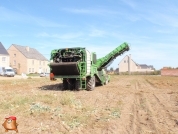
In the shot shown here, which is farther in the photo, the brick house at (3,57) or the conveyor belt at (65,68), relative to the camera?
the brick house at (3,57)

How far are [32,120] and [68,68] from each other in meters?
8.59

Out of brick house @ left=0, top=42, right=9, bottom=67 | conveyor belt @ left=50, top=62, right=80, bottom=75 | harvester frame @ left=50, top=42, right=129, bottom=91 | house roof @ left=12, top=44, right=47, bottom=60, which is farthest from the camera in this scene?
house roof @ left=12, top=44, right=47, bottom=60

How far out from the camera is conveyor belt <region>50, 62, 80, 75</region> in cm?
1552

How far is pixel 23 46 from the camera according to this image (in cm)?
7369

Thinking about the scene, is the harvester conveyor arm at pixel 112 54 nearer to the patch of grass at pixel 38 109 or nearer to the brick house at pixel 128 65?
the patch of grass at pixel 38 109

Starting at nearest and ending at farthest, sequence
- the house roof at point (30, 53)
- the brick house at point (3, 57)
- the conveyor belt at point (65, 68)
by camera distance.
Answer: the conveyor belt at point (65, 68) < the brick house at point (3, 57) < the house roof at point (30, 53)

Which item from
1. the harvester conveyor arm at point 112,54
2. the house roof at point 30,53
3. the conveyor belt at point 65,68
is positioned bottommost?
the conveyor belt at point 65,68

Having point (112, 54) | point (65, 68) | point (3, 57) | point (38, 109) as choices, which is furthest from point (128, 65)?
point (38, 109)

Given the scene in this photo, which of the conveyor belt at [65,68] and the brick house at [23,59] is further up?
the brick house at [23,59]

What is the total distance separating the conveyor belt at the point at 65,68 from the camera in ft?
50.9

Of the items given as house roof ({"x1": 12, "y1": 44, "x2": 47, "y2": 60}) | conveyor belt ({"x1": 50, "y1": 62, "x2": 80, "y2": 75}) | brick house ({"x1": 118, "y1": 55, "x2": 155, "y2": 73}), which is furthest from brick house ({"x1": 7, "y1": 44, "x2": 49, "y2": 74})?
conveyor belt ({"x1": 50, "y1": 62, "x2": 80, "y2": 75})

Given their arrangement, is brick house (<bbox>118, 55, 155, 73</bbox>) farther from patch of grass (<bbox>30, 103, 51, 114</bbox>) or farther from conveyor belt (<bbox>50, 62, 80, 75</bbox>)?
patch of grass (<bbox>30, 103, 51, 114</bbox>)

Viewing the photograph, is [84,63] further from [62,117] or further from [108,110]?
[62,117]

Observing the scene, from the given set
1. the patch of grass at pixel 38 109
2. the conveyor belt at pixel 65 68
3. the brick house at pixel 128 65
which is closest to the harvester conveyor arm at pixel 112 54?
the conveyor belt at pixel 65 68
